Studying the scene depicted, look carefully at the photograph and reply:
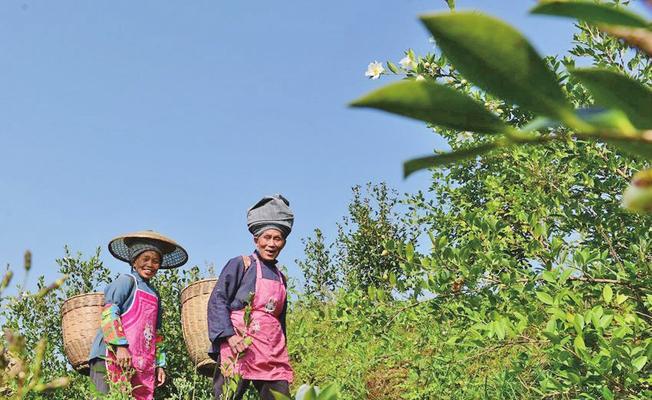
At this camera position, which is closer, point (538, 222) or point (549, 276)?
point (549, 276)

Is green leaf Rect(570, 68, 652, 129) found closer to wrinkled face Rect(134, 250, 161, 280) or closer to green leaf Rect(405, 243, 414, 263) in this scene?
green leaf Rect(405, 243, 414, 263)

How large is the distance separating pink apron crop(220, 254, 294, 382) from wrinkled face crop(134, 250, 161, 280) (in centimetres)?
119

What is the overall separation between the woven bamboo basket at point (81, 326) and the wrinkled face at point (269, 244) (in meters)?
2.20

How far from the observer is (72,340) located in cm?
603

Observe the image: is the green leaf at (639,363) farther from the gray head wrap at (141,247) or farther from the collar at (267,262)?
the gray head wrap at (141,247)

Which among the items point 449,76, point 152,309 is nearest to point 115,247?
point 152,309

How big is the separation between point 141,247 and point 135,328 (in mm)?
713

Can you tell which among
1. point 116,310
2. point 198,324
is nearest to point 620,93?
point 116,310

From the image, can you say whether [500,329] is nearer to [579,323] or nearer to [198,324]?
[579,323]

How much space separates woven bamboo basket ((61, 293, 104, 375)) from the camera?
601 centimetres

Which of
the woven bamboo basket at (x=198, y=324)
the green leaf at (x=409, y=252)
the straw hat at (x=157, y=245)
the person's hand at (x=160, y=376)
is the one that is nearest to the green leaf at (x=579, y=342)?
the green leaf at (x=409, y=252)

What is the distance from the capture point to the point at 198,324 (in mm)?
6137

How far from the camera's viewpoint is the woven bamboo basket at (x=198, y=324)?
240 inches

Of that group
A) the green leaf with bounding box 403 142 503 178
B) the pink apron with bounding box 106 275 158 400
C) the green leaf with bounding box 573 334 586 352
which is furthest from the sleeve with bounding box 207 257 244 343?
the green leaf with bounding box 403 142 503 178
